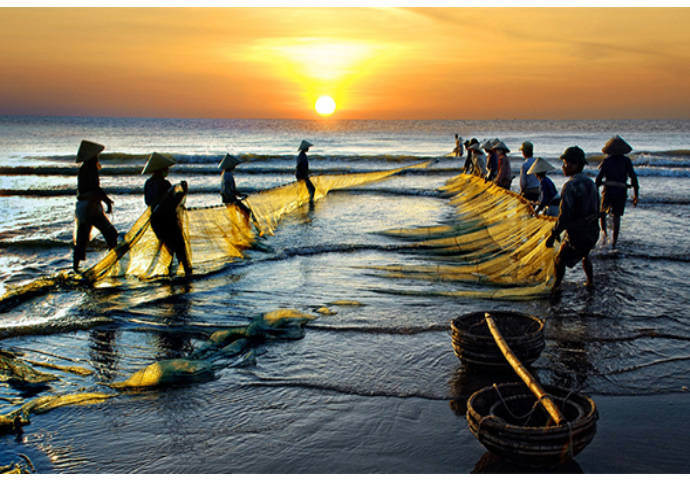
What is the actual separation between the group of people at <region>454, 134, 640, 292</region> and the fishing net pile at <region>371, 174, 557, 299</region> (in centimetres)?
29

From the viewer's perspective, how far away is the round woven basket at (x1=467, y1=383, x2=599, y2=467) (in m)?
2.76

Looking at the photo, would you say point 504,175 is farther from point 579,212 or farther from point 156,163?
point 156,163

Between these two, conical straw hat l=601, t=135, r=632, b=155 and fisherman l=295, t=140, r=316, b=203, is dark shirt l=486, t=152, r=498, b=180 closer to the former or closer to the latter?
fisherman l=295, t=140, r=316, b=203

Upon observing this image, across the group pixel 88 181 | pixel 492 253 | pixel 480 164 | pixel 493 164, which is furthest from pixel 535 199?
pixel 88 181

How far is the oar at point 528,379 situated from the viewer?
2.96 meters

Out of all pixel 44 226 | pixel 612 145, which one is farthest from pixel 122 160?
pixel 612 145

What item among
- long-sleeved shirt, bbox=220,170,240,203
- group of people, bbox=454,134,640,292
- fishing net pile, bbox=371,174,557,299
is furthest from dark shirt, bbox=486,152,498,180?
long-sleeved shirt, bbox=220,170,240,203

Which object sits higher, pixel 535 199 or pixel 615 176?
pixel 615 176

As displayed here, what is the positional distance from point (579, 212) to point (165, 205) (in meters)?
5.06

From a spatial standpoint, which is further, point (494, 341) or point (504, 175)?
point (504, 175)

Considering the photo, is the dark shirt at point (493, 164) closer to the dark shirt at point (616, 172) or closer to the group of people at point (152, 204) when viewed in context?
the dark shirt at point (616, 172)

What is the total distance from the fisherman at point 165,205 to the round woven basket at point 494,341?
425 cm

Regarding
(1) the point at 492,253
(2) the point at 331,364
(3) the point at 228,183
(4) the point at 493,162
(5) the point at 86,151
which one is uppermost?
(5) the point at 86,151

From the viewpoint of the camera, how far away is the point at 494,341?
415 centimetres
